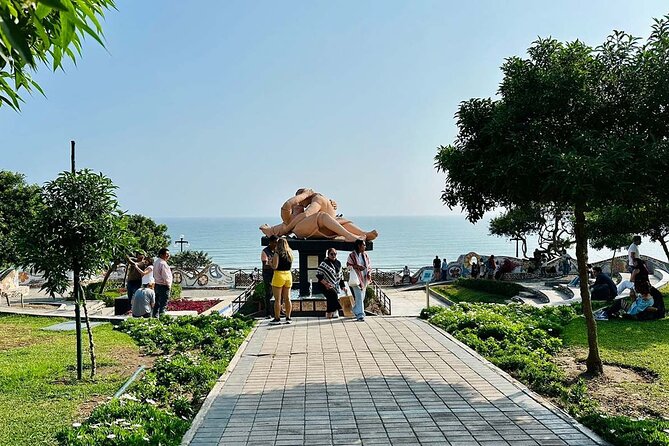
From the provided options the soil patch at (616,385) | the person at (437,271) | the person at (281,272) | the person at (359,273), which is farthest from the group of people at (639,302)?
the person at (437,271)

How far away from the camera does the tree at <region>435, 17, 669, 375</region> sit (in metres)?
6.71

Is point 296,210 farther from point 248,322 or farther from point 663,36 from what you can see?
point 663,36

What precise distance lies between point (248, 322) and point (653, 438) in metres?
8.57

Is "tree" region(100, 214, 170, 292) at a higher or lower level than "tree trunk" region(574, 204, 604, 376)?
higher

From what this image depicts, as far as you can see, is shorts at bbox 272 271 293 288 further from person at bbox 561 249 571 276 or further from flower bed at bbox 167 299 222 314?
person at bbox 561 249 571 276

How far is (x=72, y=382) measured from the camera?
25.5ft

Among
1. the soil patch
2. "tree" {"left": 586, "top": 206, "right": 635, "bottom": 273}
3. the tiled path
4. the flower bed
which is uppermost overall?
"tree" {"left": 586, "top": 206, "right": 635, "bottom": 273}

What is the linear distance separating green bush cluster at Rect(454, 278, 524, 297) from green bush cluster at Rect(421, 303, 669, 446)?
37.7 ft

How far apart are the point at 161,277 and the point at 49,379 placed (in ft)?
18.9

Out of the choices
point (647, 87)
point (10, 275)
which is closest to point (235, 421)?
point (647, 87)

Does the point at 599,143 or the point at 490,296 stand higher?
the point at 599,143

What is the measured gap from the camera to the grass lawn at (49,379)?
5.88 metres

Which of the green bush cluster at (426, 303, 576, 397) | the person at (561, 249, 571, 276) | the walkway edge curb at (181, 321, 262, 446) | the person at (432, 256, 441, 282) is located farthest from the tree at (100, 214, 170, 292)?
the person at (561, 249, 571, 276)

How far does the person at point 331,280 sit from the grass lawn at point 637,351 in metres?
4.74
